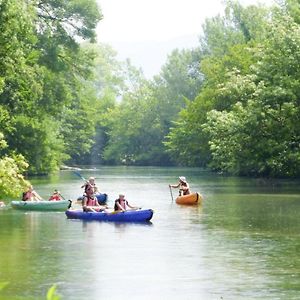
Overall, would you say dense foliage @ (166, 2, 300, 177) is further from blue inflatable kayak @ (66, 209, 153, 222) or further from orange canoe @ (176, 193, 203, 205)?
blue inflatable kayak @ (66, 209, 153, 222)

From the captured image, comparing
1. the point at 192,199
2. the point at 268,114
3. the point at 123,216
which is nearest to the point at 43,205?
the point at 123,216

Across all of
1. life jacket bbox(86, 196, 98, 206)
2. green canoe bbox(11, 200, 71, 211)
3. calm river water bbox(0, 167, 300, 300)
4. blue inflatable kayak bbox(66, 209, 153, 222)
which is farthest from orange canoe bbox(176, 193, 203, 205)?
blue inflatable kayak bbox(66, 209, 153, 222)

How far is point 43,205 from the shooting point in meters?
40.8

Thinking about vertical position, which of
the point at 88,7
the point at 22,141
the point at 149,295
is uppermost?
the point at 88,7

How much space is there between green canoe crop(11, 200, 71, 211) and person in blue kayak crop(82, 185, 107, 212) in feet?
8.45

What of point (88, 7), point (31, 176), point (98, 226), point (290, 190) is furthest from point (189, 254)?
point (31, 176)

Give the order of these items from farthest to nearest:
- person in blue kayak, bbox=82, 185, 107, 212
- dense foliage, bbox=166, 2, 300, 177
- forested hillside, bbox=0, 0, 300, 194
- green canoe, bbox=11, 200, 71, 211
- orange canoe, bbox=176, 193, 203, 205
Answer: dense foliage, bbox=166, 2, 300, 177
forested hillside, bbox=0, 0, 300, 194
orange canoe, bbox=176, 193, 203, 205
green canoe, bbox=11, 200, 71, 211
person in blue kayak, bbox=82, 185, 107, 212

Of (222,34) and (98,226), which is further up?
(222,34)

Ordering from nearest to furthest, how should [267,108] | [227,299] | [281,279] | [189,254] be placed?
1. [227,299]
2. [281,279]
3. [189,254]
4. [267,108]

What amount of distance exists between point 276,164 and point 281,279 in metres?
42.7

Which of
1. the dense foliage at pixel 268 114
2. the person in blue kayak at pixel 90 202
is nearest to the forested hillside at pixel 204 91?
the dense foliage at pixel 268 114

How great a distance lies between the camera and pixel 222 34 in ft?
335

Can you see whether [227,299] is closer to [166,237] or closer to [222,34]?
[166,237]

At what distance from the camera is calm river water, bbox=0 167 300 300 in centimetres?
1989
